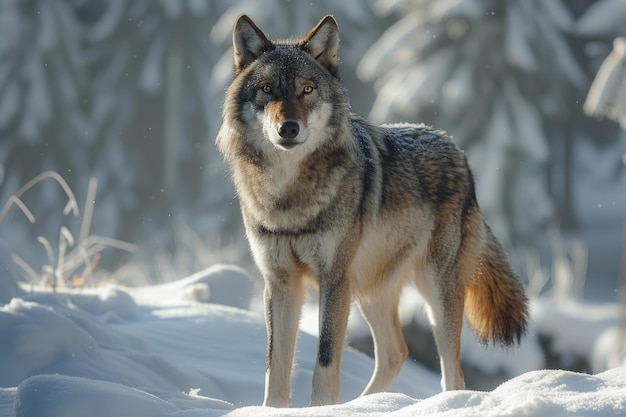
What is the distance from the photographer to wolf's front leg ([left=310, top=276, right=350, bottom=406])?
4578 millimetres

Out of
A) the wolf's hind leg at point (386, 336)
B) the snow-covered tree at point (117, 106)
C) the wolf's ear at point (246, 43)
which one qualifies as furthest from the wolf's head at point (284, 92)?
the snow-covered tree at point (117, 106)

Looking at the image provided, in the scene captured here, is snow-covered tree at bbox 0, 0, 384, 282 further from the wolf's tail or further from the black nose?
the black nose

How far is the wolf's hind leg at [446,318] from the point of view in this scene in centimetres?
545

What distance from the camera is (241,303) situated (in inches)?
300

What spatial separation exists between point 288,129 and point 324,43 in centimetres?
77

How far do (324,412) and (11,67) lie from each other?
2676 cm

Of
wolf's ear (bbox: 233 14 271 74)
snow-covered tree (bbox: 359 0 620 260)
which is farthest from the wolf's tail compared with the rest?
snow-covered tree (bbox: 359 0 620 260)

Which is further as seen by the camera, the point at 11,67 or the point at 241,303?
the point at 11,67

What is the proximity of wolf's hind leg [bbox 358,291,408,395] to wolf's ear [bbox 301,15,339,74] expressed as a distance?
1.51m

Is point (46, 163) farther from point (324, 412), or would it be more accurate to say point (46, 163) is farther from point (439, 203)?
point (324, 412)

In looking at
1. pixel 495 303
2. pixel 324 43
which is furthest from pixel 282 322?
pixel 495 303

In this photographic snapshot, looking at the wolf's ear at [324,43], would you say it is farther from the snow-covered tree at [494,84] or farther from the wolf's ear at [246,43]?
the snow-covered tree at [494,84]

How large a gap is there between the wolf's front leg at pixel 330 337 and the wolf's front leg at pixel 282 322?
0.53 ft

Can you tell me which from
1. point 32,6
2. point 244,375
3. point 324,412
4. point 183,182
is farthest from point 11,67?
point 324,412
